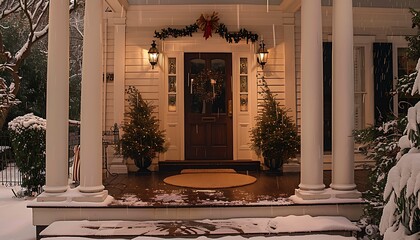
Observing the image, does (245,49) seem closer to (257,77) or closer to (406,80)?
(257,77)

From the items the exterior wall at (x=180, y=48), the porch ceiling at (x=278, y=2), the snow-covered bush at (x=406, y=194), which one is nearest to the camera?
the snow-covered bush at (x=406, y=194)

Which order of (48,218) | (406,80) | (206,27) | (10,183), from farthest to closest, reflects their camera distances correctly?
(10,183)
(206,27)
(48,218)
(406,80)

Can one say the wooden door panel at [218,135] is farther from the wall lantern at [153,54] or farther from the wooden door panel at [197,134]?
the wall lantern at [153,54]

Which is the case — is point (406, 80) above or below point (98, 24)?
below

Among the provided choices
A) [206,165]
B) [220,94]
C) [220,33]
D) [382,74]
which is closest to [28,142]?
[206,165]

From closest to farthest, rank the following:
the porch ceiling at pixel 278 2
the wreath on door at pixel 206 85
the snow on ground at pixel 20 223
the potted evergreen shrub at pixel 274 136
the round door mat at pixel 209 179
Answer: the snow on ground at pixel 20 223 < the round door mat at pixel 209 179 < the potted evergreen shrub at pixel 274 136 < the porch ceiling at pixel 278 2 < the wreath on door at pixel 206 85

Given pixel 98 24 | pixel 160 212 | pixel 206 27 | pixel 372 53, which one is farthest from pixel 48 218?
pixel 372 53

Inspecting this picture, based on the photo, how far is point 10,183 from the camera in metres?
10.1

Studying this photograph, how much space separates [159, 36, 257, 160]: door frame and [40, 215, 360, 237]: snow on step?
3780mm

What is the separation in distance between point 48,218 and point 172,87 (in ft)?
14.5

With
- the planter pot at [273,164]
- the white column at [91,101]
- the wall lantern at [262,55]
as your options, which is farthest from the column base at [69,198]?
the wall lantern at [262,55]

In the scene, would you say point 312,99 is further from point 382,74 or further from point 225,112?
point 382,74

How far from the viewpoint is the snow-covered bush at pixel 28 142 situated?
7.81m

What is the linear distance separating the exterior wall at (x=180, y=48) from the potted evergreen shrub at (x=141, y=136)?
0.53 m
